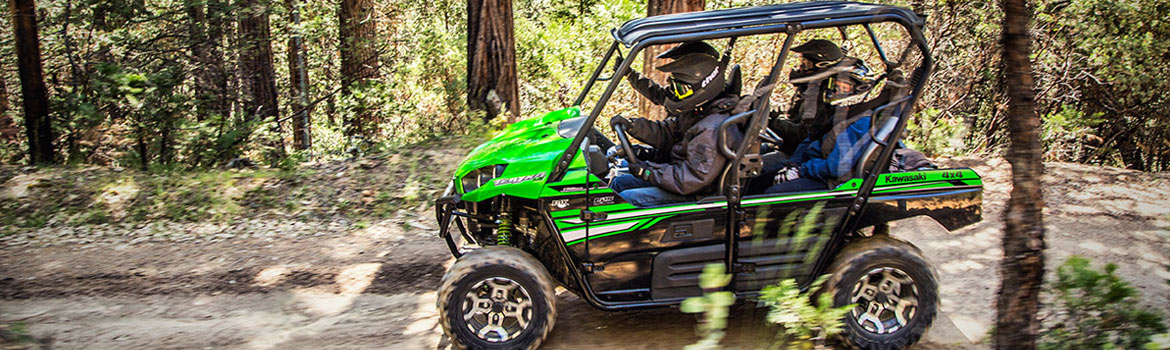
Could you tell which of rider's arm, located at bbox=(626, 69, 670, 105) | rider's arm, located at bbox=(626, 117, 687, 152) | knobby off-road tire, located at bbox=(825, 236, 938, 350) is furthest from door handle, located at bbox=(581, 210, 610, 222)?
knobby off-road tire, located at bbox=(825, 236, 938, 350)

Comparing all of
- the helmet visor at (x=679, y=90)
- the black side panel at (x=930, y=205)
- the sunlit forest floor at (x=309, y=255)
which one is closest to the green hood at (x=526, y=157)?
the helmet visor at (x=679, y=90)

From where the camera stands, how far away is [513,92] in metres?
10.7

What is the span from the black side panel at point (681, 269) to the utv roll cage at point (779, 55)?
0.09m

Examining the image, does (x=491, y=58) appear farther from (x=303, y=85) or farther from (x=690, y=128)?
(x=690, y=128)

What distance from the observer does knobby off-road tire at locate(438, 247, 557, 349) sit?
4.61 metres

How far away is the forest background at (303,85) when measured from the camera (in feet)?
30.4

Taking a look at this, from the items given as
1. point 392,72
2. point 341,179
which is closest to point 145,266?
point 341,179

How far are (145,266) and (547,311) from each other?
4.46 metres

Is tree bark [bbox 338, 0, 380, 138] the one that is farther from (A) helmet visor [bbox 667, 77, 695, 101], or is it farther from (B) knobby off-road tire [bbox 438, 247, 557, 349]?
(A) helmet visor [bbox 667, 77, 695, 101]

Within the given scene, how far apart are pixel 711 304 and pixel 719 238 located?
36.8 inches

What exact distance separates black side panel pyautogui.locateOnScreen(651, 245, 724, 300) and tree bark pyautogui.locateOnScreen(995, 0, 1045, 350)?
1.58m

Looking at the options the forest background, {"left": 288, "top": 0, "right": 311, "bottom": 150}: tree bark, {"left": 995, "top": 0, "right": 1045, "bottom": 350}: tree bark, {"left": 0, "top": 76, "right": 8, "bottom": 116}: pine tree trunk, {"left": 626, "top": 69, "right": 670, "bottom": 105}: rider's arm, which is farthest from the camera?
{"left": 0, "top": 76, "right": 8, "bottom": 116}: pine tree trunk

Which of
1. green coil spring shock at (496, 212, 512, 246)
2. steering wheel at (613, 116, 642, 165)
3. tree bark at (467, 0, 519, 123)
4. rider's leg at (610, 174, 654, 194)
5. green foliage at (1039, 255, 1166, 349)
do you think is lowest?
green foliage at (1039, 255, 1166, 349)

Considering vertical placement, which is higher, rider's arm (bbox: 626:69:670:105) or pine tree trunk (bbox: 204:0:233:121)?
pine tree trunk (bbox: 204:0:233:121)
